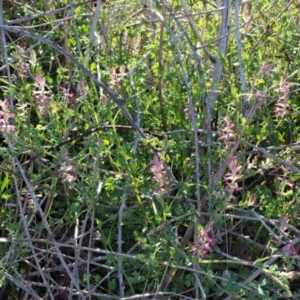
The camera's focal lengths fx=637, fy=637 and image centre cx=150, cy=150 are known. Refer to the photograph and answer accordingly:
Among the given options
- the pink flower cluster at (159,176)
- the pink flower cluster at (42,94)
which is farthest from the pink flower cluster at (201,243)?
the pink flower cluster at (42,94)

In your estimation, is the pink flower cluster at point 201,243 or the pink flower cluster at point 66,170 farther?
the pink flower cluster at point 66,170

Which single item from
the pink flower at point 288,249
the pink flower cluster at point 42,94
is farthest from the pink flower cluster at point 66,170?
the pink flower at point 288,249

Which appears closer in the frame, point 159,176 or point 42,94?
A: point 159,176

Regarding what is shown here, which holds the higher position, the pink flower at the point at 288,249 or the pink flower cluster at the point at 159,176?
the pink flower cluster at the point at 159,176

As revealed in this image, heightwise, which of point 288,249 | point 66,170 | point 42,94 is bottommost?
point 288,249

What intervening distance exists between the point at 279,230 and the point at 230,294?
0.18 m

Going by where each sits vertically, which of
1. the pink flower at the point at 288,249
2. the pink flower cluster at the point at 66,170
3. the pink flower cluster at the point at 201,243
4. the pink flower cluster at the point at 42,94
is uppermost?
the pink flower cluster at the point at 42,94

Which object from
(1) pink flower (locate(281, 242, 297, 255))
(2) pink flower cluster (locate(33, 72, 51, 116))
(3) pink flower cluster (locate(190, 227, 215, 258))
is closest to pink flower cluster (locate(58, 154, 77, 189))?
(2) pink flower cluster (locate(33, 72, 51, 116))

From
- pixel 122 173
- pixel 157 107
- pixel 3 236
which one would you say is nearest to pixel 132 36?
pixel 157 107

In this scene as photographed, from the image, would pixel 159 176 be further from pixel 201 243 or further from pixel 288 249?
pixel 288 249

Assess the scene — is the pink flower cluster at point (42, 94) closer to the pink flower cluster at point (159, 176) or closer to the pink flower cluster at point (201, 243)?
the pink flower cluster at point (159, 176)

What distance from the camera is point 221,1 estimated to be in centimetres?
176

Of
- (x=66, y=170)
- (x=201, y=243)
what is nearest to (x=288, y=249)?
(x=201, y=243)

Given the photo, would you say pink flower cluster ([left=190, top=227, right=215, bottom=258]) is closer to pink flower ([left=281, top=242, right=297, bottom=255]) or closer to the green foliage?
the green foliage
